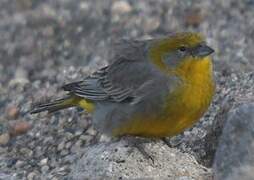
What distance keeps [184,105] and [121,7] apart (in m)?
3.97

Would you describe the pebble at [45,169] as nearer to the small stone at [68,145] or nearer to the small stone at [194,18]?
the small stone at [68,145]

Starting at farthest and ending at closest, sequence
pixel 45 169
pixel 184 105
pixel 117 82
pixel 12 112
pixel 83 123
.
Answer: pixel 12 112 < pixel 83 123 < pixel 45 169 < pixel 117 82 < pixel 184 105

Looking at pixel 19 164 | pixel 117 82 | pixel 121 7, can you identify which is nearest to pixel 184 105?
pixel 117 82

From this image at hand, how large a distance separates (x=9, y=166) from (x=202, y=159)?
6.13 ft

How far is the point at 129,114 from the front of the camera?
6.39 m

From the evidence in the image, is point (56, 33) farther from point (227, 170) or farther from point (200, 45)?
point (227, 170)

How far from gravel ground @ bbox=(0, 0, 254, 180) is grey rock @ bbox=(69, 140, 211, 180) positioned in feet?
1.10

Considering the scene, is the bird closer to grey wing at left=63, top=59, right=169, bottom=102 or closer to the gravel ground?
grey wing at left=63, top=59, right=169, bottom=102

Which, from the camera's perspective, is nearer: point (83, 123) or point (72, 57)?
point (83, 123)

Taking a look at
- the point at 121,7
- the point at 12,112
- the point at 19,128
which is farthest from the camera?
the point at 121,7

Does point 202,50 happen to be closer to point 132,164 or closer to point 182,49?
point 182,49

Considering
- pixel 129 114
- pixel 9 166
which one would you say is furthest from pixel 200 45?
pixel 9 166

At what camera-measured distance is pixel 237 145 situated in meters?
5.27

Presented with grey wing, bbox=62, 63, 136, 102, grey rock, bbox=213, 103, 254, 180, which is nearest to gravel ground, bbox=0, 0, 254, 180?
grey wing, bbox=62, 63, 136, 102
